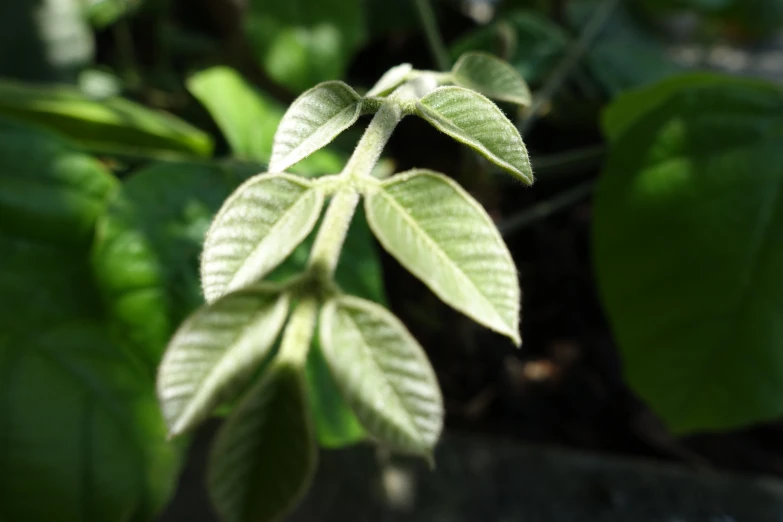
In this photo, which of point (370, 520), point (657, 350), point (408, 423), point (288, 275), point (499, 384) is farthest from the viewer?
point (499, 384)

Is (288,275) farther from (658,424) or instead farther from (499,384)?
(658,424)

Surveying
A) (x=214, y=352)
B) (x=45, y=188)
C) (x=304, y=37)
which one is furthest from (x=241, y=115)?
(x=214, y=352)

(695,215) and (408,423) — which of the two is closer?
(408,423)

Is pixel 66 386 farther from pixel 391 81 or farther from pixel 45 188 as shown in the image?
pixel 391 81

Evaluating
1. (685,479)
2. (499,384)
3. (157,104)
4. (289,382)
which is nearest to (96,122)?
(157,104)

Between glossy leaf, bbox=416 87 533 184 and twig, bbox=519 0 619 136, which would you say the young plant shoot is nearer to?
glossy leaf, bbox=416 87 533 184

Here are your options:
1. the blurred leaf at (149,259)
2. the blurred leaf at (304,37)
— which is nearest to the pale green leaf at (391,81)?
the blurred leaf at (149,259)

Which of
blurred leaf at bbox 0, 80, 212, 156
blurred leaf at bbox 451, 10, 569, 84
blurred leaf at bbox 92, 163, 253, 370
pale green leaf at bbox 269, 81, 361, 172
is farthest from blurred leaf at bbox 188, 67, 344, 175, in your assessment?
pale green leaf at bbox 269, 81, 361, 172
